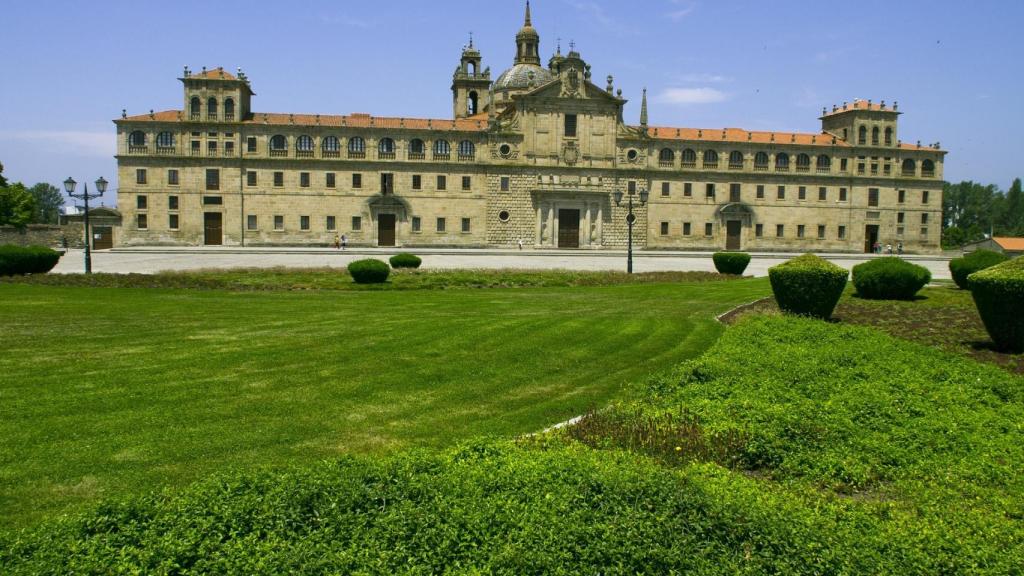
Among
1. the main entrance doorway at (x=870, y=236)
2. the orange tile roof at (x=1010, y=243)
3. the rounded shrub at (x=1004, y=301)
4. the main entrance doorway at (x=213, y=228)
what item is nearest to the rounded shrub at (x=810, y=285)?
the rounded shrub at (x=1004, y=301)

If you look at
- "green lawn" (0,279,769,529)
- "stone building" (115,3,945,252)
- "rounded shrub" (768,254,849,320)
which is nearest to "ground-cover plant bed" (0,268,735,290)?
"green lawn" (0,279,769,529)

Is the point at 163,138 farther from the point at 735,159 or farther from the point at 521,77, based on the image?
the point at 735,159

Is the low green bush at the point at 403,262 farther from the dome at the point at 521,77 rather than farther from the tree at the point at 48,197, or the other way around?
the tree at the point at 48,197

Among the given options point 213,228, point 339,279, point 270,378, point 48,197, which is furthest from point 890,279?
point 48,197

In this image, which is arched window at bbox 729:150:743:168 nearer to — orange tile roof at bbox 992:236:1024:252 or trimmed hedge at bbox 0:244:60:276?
orange tile roof at bbox 992:236:1024:252

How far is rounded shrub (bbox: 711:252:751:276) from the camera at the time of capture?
31.4m

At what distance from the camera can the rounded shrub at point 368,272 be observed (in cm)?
2494

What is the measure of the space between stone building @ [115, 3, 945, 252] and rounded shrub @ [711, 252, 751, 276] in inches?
1112

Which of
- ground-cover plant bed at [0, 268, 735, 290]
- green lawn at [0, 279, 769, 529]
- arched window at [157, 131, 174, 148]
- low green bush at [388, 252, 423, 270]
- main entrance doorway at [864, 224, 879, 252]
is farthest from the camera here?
main entrance doorway at [864, 224, 879, 252]

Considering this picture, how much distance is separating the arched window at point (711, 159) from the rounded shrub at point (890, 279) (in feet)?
156

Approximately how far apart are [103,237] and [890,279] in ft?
193

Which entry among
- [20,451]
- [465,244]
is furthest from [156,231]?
[20,451]

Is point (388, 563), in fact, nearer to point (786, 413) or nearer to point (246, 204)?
point (786, 413)

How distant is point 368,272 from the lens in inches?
986
